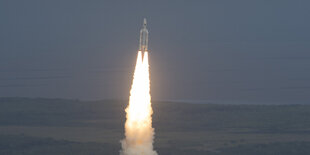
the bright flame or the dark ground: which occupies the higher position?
the bright flame

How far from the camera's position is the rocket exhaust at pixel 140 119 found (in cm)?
7706

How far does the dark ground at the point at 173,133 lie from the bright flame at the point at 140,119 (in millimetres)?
37467

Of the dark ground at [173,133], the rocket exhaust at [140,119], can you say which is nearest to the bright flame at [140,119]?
the rocket exhaust at [140,119]

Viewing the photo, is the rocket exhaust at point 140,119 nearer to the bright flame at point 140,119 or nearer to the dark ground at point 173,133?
the bright flame at point 140,119

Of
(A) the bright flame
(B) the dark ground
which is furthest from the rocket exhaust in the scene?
(B) the dark ground

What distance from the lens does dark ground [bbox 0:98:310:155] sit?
418ft

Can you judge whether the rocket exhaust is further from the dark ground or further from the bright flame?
the dark ground

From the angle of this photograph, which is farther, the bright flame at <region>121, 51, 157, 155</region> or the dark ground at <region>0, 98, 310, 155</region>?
the dark ground at <region>0, 98, 310, 155</region>

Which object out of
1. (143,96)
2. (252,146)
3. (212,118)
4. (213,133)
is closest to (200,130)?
(213,133)

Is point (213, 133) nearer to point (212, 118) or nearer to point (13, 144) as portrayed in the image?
point (212, 118)

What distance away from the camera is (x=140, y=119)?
7838cm

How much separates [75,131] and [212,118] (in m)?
38.2

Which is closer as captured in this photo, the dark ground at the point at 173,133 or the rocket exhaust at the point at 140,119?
the rocket exhaust at the point at 140,119

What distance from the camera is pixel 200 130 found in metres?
167
